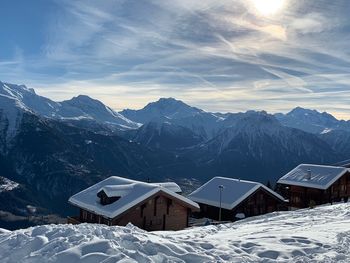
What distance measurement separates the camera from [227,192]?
5144 centimetres

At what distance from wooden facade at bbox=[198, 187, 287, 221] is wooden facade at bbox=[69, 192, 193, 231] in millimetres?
9533

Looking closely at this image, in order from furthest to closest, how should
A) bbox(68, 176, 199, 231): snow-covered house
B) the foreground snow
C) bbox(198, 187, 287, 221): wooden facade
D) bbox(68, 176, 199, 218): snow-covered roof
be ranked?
1. bbox(198, 187, 287, 221): wooden facade
2. bbox(68, 176, 199, 231): snow-covered house
3. bbox(68, 176, 199, 218): snow-covered roof
4. the foreground snow

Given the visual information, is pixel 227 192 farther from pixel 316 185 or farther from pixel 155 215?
pixel 155 215

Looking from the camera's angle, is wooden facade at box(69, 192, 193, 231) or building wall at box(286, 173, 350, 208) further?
building wall at box(286, 173, 350, 208)

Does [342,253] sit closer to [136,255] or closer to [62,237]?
[136,255]

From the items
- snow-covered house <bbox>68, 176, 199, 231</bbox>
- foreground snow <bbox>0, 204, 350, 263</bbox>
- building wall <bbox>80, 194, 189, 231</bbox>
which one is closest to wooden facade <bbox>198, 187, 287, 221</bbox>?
snow-covered house <bbox>68, 176, 199, 231</bbox>

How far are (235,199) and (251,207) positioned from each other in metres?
3.16

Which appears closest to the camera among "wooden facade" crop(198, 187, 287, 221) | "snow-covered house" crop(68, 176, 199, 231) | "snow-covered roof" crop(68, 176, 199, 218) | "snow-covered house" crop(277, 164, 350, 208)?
"snow-covered roof" crop(68, 176, 199, 218)

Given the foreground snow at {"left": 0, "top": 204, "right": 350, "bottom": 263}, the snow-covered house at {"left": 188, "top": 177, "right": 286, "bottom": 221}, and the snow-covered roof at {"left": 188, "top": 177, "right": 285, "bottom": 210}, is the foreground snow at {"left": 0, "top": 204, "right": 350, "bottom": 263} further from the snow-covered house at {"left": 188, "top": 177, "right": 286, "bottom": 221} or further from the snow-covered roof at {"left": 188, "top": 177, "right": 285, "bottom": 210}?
the snow-covered house at {"left": 188, "top": 177, "right": 286, "bottom": 221}

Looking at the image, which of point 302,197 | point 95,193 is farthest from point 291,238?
point 302,197

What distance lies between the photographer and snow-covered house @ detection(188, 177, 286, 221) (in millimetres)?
49250

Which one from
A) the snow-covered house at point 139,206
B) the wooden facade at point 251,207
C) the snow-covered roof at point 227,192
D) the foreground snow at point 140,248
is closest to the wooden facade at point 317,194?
the wooden facade at point 251,207

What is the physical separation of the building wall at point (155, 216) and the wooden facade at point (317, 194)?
845 inches

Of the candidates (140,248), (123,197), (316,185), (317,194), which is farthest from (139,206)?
(317,194)
